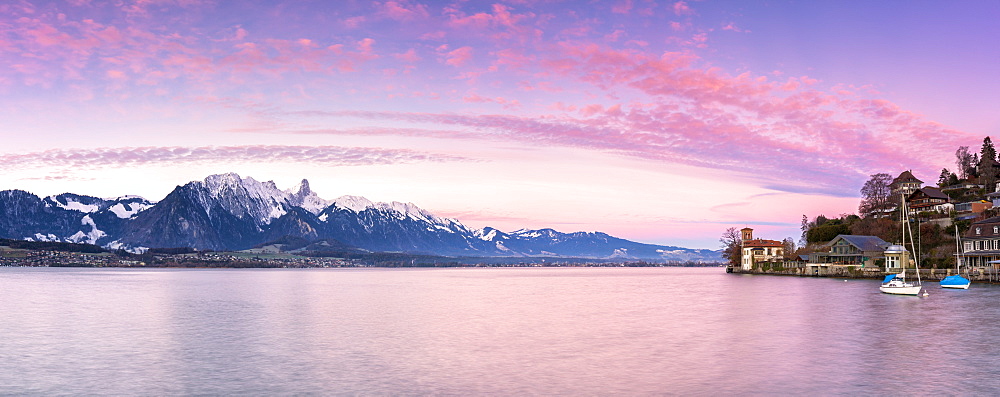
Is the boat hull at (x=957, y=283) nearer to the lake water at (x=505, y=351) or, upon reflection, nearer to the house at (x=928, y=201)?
the lake water at (x=505, y=351)

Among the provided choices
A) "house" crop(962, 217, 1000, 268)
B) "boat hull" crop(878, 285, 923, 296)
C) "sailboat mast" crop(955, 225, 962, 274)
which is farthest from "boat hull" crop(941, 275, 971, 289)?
"boat hull" crop(878, 285, 923, 296)

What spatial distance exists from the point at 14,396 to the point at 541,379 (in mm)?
21342

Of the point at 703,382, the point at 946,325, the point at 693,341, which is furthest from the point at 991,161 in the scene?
the point at 703,382

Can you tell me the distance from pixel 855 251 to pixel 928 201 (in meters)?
33.8

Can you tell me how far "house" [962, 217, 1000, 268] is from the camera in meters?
118

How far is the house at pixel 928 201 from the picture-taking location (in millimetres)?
168087

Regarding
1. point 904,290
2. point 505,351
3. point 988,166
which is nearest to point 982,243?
point 904,290

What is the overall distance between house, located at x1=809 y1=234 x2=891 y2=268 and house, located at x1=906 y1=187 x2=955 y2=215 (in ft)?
69.6

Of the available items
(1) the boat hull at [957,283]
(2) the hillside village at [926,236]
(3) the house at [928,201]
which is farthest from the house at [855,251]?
(1) the boat hull at [957,283]

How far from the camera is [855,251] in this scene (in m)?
156

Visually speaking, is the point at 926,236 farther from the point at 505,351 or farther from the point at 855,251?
the point at 505,351

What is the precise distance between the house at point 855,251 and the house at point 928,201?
69.6 ft

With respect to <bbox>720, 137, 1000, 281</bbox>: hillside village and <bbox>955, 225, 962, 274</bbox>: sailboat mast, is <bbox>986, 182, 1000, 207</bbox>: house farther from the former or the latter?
<bbox>955, 225, 962, 274</bbox>: sailboat mast

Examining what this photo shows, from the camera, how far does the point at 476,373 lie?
33.5 metres
